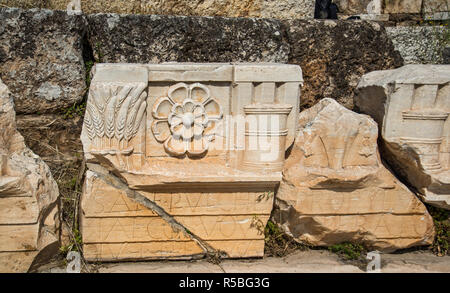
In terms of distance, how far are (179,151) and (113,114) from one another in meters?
0.44

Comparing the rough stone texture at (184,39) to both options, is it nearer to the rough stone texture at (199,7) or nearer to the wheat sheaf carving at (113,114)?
the rough stone texture at (199,7)

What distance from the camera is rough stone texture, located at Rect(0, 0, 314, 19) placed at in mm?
3213

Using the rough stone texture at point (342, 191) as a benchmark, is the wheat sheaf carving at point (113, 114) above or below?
above

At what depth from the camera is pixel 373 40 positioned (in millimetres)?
3209

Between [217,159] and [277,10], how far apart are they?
1.59 meters

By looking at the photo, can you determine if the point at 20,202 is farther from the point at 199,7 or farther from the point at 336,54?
the point at 336,54

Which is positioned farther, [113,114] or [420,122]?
[420,122]

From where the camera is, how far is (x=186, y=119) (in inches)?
98.9

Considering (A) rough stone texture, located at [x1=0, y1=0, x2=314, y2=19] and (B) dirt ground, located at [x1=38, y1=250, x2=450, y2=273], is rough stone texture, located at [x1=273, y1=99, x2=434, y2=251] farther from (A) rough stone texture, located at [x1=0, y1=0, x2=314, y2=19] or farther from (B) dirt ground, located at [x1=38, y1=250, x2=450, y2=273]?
(A) rough stone texture, located at [x1=0, y1=0, x2=314, y2=19]

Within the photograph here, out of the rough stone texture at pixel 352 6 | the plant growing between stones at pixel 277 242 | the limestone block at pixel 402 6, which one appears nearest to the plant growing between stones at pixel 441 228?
the plant growing between stones at pixel 277 242

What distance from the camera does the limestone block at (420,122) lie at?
2553 mm

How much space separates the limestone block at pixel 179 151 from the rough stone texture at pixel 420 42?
1326 millimetres

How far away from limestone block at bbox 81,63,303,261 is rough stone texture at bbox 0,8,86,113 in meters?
0.45

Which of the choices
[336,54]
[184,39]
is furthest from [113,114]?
[336,54]
